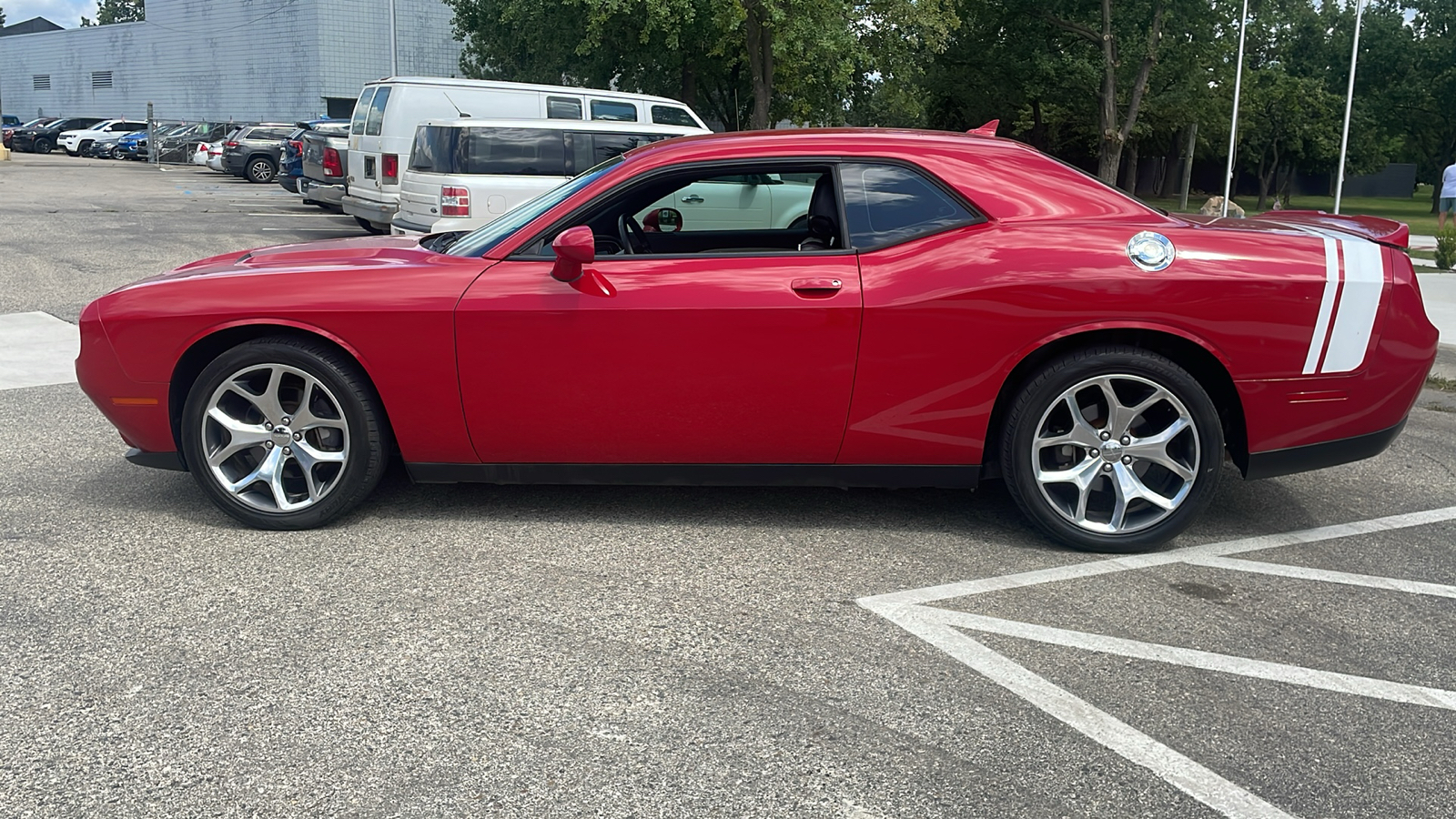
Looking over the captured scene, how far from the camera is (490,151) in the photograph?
12.3 metres

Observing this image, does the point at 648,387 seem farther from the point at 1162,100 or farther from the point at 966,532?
the point at 1162,100

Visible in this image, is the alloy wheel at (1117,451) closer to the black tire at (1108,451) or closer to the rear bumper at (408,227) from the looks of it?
the black tire at (1108,451)

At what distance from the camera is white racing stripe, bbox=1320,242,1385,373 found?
4.50 m

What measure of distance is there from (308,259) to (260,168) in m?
31.0

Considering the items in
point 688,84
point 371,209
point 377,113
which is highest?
point 688,84

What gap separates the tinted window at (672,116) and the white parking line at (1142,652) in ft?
41.0

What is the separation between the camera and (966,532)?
4906 mm

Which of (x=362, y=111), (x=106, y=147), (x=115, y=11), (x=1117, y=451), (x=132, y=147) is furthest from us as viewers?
(x=115, y=11)

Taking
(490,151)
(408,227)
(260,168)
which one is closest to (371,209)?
(408,227)

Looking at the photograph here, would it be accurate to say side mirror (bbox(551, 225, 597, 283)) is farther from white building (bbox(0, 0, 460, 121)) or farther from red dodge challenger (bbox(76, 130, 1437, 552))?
white building (bbox(0, 0, 460, 121))

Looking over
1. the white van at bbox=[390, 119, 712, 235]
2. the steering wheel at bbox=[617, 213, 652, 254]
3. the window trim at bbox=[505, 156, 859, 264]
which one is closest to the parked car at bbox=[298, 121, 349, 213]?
the white van at bbox=[390, 119, 712, 235]

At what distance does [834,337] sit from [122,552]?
2.72 m

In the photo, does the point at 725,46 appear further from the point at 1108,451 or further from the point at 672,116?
the point at 1108,451

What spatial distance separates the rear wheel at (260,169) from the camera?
33406 mm
